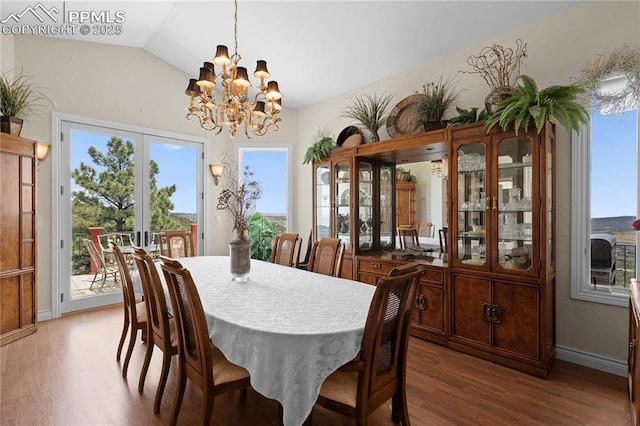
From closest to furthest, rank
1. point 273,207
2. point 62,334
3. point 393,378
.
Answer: point 393,378 → point 62,334 → point 273,207

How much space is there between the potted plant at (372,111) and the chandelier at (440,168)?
2.45 ft

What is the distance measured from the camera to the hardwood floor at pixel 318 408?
2.06 meters

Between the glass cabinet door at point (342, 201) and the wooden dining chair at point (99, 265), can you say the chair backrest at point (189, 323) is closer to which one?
the glass cabinet door at point (342, 201)

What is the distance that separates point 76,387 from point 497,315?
343 cm

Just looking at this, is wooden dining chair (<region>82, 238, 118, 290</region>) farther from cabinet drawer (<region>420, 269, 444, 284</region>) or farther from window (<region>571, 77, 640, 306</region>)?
window (<region>571, 77, 640, 306</region>)

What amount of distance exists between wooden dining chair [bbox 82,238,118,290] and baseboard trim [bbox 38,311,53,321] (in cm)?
50

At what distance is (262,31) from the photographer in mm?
3775

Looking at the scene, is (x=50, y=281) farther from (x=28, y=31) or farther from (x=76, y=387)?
(x=28, y=31)

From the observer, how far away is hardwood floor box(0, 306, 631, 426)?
2057mm

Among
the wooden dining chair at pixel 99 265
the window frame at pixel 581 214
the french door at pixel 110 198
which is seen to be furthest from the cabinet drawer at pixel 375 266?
the wooden dining chair at pixel 99 265

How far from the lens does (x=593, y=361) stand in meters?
2.71

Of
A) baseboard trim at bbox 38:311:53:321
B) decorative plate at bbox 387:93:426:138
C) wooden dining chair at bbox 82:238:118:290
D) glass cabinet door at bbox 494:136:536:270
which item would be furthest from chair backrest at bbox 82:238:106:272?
glass cabinet door at bbox 494:136:536:270

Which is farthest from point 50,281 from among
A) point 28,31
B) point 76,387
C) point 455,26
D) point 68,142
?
point 455,26

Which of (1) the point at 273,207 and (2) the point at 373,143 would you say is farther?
(1) the point at 273,207
